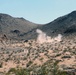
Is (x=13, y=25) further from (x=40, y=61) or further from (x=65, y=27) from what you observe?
(x=40, y=61)

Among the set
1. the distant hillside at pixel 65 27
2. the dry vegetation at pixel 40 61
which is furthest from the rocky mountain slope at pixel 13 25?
the dry vegetation at pixel 40 61

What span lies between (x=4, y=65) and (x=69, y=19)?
115m

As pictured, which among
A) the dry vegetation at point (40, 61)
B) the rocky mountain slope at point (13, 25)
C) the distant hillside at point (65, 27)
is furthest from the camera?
the rocky mountain slope at point (13, 25)

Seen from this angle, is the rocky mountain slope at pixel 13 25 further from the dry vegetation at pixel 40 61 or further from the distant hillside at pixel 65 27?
the dry vegetation at pixel 40 61

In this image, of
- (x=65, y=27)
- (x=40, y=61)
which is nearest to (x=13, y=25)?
(x=65, y=27)

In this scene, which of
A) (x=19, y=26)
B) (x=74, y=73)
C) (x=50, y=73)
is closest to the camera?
(x=50, y=73)

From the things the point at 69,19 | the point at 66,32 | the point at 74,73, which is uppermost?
the point at 69,19

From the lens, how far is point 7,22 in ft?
611

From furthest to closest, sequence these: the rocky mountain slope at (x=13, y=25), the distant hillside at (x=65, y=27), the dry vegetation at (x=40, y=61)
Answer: the rocky mountain slope at (x=13, y=25) → the distant hillside at (x=65, y=27) → the dry vegetation at (x=40, y=61)

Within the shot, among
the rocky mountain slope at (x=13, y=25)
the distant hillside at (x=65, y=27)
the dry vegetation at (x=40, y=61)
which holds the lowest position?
the dry vegetation at (x=40, y=61)

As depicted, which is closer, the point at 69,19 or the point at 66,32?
the point at 66,32

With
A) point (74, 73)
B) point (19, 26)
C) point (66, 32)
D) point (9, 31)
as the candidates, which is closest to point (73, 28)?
point (66, 32)

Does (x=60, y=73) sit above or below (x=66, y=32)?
below

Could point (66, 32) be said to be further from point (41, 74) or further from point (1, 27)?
point (41, 74)
